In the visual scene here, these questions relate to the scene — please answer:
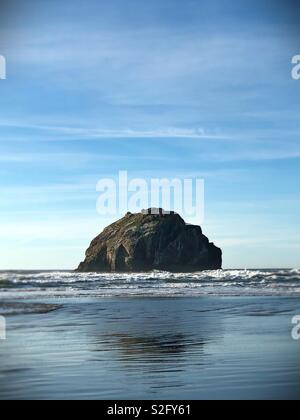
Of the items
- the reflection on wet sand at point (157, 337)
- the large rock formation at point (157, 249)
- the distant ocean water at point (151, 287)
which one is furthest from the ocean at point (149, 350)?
the large rock formation at point (157, 249)

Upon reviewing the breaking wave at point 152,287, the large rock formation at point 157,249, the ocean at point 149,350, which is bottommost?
the ocean at point 149,350

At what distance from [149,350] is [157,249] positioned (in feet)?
179

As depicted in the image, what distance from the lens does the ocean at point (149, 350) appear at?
25.0 ft

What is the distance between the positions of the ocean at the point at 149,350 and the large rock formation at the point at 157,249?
4422 cm

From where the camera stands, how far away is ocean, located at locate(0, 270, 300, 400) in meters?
7.61

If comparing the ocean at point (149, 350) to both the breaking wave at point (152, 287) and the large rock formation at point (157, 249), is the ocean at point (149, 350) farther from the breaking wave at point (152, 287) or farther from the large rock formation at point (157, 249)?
the large rock formation at point (157, 249)

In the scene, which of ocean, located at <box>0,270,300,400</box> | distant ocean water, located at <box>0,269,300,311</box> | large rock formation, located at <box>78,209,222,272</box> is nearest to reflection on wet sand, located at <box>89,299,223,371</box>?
ocean, located at <box>0,270,300,400</box>

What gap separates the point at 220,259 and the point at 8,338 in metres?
57.4

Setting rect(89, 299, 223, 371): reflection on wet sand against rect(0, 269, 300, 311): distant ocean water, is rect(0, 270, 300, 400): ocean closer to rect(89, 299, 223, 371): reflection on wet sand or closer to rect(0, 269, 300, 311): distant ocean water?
rect(89, 299, 223, 371): reflection on wet sand

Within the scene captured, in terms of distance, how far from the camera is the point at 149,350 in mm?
10461
